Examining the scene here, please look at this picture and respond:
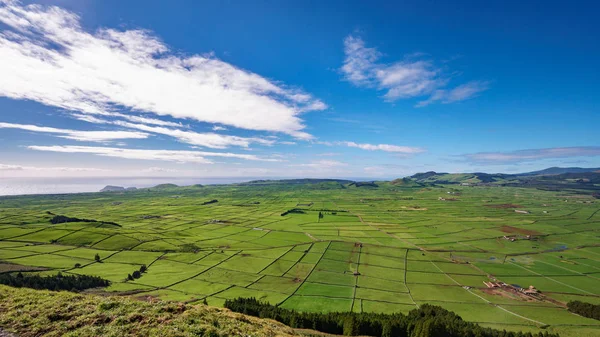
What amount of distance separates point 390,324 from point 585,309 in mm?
46618

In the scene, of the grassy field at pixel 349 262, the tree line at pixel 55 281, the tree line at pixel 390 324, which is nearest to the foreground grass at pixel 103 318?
the tree line at pixel 390 324

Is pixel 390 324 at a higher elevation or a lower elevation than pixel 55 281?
lower

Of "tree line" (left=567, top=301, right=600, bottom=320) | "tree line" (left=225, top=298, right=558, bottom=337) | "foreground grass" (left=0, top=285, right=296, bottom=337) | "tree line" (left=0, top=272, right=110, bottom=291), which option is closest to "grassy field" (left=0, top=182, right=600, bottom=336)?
"tree line" (left=567, top=301, right=600, bottom=320)

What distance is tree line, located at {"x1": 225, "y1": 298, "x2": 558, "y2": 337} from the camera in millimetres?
41094

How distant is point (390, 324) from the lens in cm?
4388

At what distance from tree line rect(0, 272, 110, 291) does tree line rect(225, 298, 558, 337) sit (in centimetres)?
4105

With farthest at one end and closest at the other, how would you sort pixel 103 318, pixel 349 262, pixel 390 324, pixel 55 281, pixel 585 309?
pixel 349 262 → pixel 55 281 → pixel 585 309 → pixel 390 324 → pixel 103 318

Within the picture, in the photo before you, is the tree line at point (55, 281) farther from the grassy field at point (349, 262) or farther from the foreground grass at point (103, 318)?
the foreground grass at point (103, 318)

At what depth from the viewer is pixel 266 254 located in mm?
95000

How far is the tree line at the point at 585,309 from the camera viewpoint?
53438 mm

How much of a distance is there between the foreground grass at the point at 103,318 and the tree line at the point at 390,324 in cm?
2311

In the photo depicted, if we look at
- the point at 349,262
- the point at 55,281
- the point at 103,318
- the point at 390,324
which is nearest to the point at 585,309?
the point at 390,324

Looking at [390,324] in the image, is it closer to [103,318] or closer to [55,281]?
[103,318]

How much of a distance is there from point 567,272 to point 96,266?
144m
